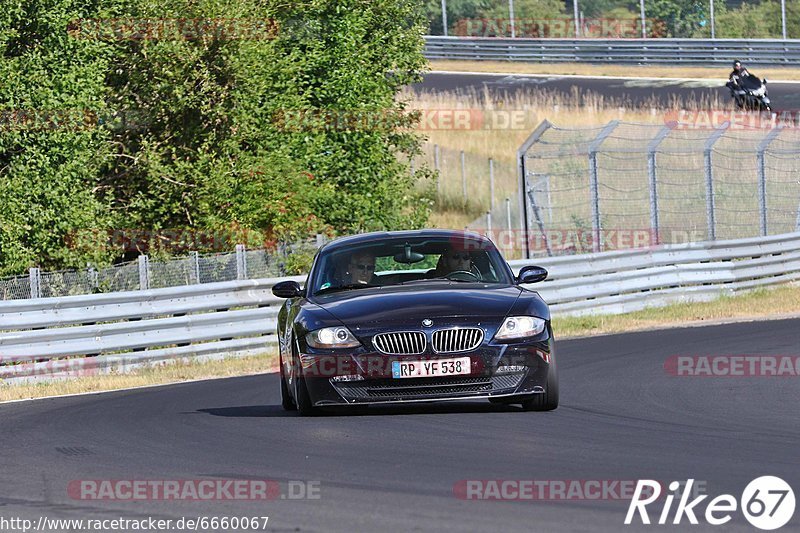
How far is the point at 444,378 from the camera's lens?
9.92 metres

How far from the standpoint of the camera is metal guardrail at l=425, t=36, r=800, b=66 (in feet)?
161

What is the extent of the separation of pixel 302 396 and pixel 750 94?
30002 millimetres

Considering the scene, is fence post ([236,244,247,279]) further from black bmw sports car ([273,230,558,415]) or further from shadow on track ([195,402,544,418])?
black bmw sports car ([273,230,558,415])

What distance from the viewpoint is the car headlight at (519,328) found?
10.1 metres

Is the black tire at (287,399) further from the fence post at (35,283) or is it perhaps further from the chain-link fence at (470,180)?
the chain-link fence at (470,180)

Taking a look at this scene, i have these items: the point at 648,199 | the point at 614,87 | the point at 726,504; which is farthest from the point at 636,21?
the point at 726,504

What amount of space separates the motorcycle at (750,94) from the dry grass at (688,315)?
1549 cm

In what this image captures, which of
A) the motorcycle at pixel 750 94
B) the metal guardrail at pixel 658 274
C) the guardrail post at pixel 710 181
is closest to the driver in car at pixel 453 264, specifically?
the metal guardrail at pixel 658 274

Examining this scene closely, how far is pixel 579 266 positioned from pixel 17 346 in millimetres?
8801

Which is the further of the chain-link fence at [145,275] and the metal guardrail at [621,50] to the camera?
the metal guardrail at [621,50]

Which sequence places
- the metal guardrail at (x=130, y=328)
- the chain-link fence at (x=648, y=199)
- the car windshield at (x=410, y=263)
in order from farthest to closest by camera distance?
the chain-link fence at (x=648, y=199), the metal guardrail at (x=130, y=328), the car windshield at (x=410, y=263)

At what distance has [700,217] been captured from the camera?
34781 mm

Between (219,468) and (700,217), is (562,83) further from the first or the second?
(219,468)

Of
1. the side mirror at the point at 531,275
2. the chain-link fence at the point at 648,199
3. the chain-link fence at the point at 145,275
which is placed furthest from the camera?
the chain-link fence at the point at 648,199
